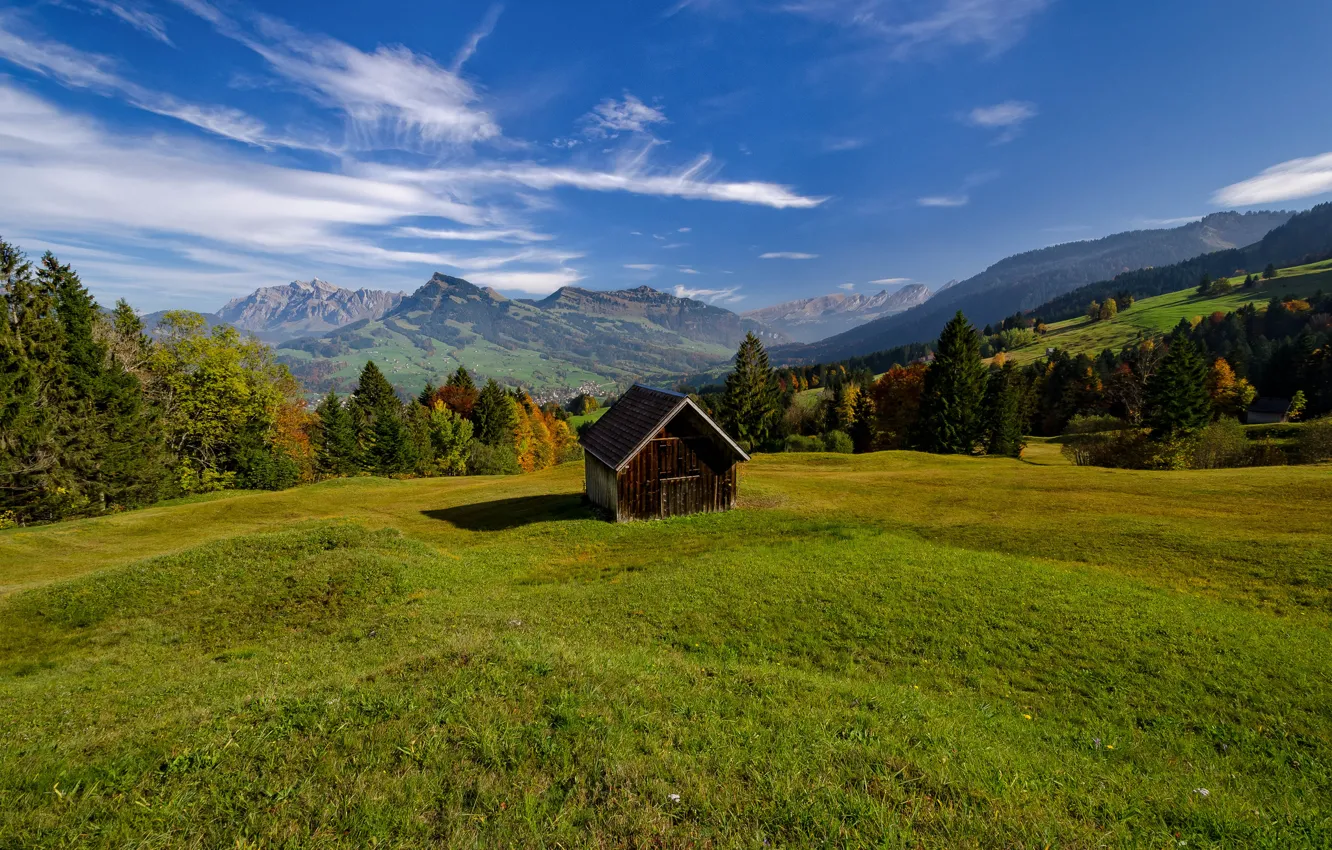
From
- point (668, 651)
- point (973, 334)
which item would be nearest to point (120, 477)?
point (668, 651)

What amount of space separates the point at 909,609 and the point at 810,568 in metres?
4.75

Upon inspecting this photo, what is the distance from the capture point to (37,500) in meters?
40.8

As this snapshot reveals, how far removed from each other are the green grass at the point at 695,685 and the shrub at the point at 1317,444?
31742mm

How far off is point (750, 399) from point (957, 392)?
29.3m

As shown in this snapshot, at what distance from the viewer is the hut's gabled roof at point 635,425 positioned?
30.9 metres

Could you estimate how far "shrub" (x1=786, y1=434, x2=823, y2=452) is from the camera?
82.8 m

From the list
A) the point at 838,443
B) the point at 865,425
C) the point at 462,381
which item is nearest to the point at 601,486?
the point at 838,443

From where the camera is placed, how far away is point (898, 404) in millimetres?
85062

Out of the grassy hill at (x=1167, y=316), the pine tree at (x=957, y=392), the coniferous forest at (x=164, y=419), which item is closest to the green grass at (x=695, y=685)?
the coniferous forest at (x=164, y=419)

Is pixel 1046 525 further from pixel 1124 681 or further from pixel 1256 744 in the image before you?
pixel 1256 744

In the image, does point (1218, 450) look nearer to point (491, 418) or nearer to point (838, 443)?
point (838, 443)

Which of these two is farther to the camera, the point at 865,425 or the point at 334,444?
the point at 865,425

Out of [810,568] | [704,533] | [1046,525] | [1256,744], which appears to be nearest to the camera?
[1256,744]

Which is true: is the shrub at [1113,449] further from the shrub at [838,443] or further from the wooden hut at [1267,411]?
the wooden hut at [1267,411]
